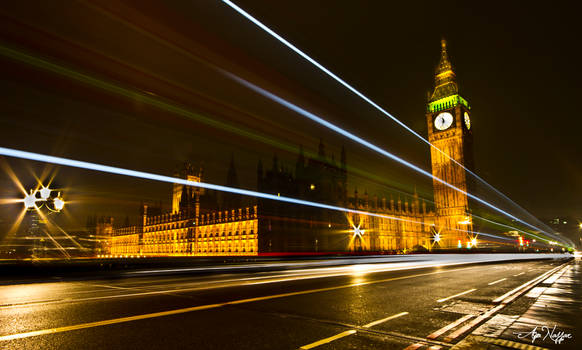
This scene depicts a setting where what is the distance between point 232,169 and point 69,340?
3240 inches

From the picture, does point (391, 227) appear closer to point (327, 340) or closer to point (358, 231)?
point (358, 231)

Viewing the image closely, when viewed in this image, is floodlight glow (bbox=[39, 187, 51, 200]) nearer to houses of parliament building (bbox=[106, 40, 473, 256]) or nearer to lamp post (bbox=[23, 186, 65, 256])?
lamp post (bbox=[23, 186, 65, 256])

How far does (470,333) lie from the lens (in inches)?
191

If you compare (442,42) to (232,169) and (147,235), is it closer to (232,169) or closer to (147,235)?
(232,169)

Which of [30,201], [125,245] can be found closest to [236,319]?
[30,201]

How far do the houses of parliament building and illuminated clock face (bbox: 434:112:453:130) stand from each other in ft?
0.81

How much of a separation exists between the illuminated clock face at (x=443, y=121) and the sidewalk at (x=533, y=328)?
9136cm

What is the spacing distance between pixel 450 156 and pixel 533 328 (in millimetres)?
92057

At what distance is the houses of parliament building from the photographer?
68062 mm

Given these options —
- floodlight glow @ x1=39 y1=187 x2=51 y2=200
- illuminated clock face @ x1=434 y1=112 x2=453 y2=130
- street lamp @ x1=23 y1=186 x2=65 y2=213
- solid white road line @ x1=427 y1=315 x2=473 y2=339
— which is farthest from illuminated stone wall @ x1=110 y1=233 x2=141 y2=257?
solid white road line @ x1=427 y1=315 x2=473 y2=339

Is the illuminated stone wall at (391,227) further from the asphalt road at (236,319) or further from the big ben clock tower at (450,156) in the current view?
the asphalt road at (236,319)

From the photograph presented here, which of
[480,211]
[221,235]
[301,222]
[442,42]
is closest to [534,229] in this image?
[480,211]

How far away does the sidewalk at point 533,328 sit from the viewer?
4332 mm

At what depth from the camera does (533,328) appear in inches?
204
